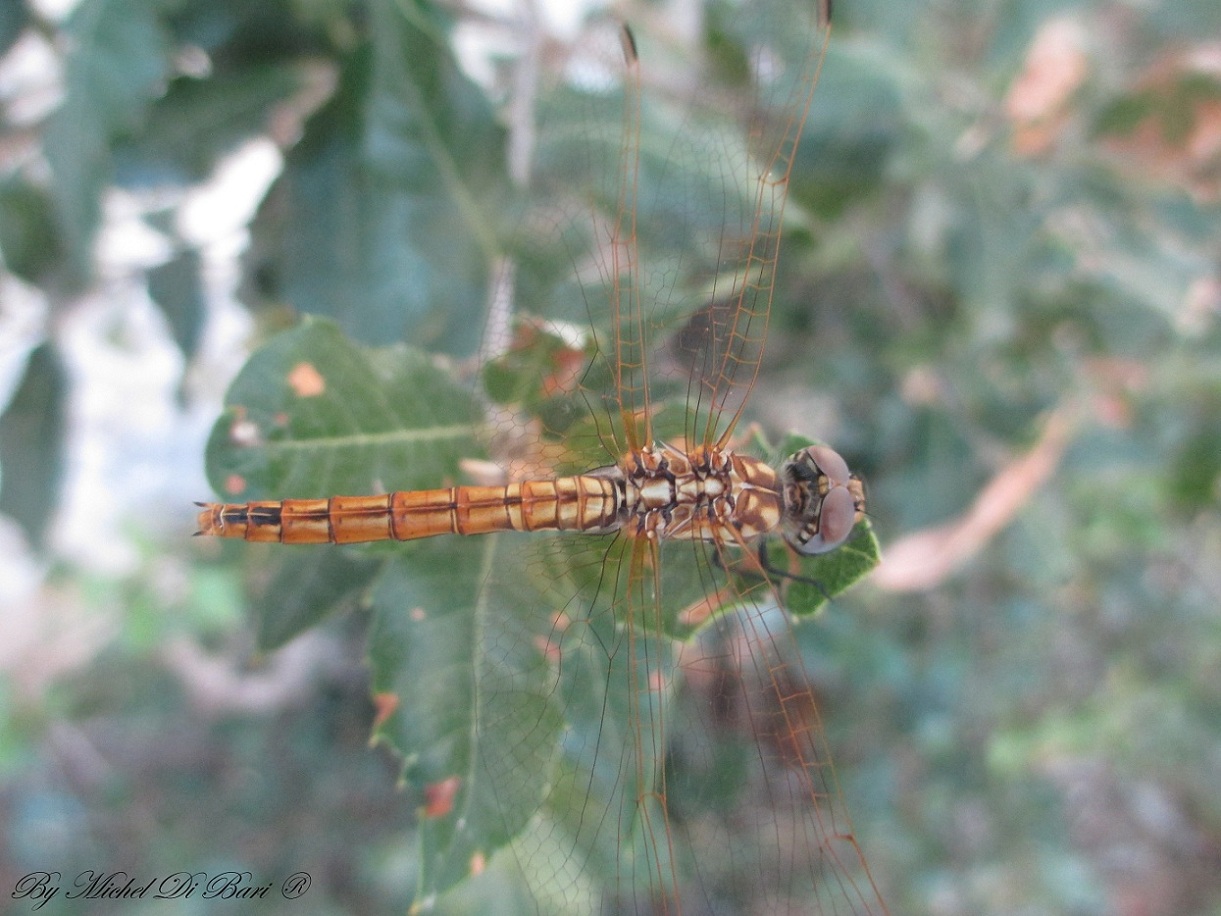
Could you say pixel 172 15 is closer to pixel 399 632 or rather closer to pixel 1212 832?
pixel 399 632

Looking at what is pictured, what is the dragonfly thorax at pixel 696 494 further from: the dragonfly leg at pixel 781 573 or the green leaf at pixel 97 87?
the green leaf at pixel 97 87

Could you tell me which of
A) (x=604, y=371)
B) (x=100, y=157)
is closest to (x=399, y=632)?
(x=604, y=371)

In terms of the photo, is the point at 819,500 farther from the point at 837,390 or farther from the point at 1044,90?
the point at 1044,90

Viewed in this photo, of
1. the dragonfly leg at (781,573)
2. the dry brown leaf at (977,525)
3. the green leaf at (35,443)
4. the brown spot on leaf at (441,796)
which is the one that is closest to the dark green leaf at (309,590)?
the brown spot on leaf at (441,796)

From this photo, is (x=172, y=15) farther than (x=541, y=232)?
Yes

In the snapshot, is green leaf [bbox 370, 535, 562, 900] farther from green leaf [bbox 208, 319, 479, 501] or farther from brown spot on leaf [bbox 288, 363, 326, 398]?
brown spot on leaf [bbox 288, 363, 326, 398]

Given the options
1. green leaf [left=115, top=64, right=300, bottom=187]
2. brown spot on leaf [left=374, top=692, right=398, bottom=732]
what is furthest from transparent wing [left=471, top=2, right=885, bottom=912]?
green leaf [left=115, top=64, right=300, bottom=187]
